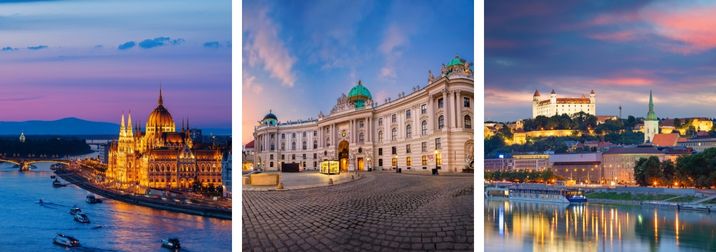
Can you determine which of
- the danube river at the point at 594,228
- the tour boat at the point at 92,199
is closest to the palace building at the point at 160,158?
the tour boat at the point at 92,199

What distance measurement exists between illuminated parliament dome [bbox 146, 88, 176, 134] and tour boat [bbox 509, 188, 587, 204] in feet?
42.7

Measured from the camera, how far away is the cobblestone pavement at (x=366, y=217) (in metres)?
3.37

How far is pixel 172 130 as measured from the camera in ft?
18.4

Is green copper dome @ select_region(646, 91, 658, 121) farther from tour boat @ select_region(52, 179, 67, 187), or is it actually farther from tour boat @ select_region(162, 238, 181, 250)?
tour boat @ select_region(52, 179, 67, 187)

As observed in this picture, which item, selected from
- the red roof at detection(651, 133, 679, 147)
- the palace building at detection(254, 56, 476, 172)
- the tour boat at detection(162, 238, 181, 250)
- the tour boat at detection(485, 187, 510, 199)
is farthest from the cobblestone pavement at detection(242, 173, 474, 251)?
the tour boat at detection(485, 187, 510, 199)

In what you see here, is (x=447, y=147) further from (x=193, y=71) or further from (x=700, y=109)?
(x=700, y=109)

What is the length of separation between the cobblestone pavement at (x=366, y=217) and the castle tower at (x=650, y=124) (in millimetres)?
9845

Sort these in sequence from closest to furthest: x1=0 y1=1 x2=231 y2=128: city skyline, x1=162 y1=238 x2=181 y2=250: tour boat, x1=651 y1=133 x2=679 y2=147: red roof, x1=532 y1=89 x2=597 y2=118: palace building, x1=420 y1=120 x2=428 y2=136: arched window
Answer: x1=420 y1=120 x2=428 y2=136: arched window < x1=0 y1=1 x2=231 y2=128: city skyline < x1=162 y1=238 x2=181 y2=250: tour boat < x1=532 y1=89 x2=597 y2=118: palace building < x1=651 y1=133 x2=679 y2=147: red roof

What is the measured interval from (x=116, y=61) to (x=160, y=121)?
60 centimetres

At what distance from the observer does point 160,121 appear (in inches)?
225

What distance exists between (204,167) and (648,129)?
35.5ft

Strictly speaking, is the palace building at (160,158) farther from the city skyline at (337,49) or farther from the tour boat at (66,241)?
the city skyline at (337,49)

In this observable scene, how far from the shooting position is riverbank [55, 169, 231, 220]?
5.84 meters

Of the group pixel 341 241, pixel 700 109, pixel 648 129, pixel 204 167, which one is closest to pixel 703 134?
pixel 648 129
